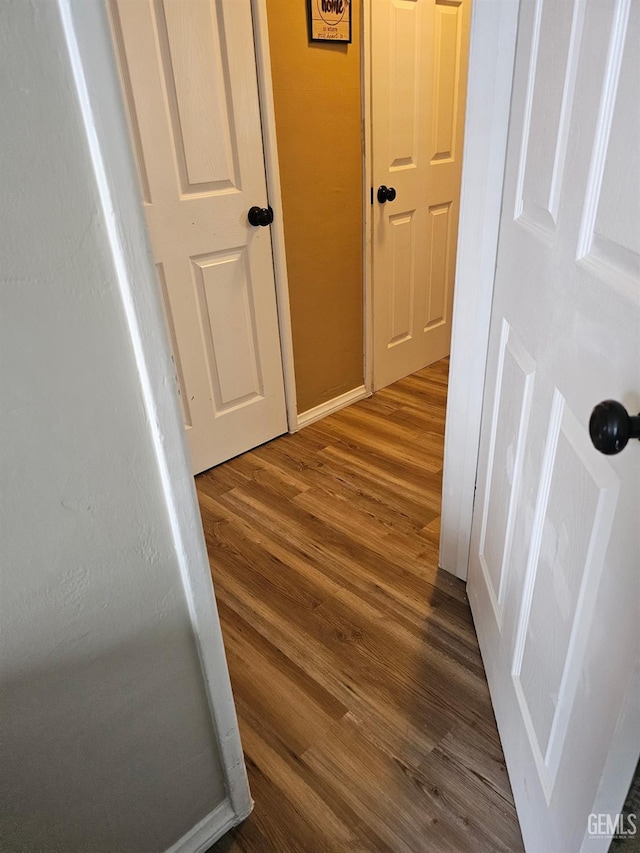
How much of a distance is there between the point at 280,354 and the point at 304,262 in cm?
39

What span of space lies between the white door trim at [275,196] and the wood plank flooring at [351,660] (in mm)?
331

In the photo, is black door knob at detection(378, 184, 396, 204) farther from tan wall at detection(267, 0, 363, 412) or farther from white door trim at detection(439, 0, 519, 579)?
white door trim at detection(439, 0, 519, 579)

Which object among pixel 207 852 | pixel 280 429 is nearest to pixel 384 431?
pixel 280 429

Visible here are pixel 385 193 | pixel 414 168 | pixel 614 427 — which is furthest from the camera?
pixel 414 168

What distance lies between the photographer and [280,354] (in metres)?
2.41

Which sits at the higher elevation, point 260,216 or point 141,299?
point 141,299

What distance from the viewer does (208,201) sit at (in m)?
1.99

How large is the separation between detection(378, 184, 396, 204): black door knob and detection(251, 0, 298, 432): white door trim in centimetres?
55

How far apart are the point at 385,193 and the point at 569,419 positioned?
6.57ft

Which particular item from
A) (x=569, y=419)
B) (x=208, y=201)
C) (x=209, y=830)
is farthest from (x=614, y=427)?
(x=208, y=201)

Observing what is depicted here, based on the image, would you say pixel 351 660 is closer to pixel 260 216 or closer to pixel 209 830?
pixel 209 830

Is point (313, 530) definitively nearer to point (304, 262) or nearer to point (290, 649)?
point (290, 649)

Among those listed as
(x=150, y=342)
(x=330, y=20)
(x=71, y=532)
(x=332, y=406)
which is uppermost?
(x=330, y=20)

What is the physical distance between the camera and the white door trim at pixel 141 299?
0.61 metres
